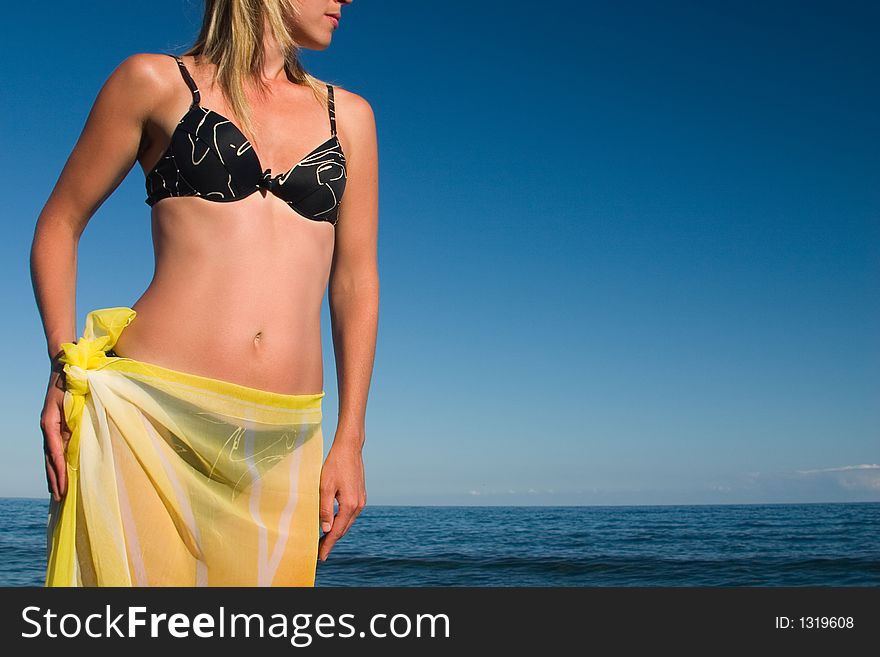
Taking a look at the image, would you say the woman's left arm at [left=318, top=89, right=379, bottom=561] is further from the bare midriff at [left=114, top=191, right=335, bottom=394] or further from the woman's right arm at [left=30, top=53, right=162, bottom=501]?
the woman's right arm at [left=30, top=53, right=162, bottom=501]

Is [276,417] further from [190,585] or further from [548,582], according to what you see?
[548,582]

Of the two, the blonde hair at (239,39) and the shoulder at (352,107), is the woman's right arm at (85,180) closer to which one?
the blonde hair at (239,39)

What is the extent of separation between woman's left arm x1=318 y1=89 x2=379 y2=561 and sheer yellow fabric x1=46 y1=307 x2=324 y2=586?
8.2 inches

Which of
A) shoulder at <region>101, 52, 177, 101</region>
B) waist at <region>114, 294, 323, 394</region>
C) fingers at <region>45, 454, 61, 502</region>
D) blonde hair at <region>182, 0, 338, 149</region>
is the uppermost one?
blonde hair at <region>182, 0, 338, 149</region>

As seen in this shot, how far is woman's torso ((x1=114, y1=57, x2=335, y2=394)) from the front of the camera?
1.75 metres

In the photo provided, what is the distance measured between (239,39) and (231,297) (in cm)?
68

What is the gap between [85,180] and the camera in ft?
6.21

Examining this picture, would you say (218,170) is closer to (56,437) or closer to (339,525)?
(56,437)

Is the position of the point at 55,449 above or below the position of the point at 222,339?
below

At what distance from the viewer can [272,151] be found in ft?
6.34

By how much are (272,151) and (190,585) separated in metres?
1.01

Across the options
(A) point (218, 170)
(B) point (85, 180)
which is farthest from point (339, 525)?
(B) point (85, 180)

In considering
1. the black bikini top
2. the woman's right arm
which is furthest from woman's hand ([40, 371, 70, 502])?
the black bikini top
